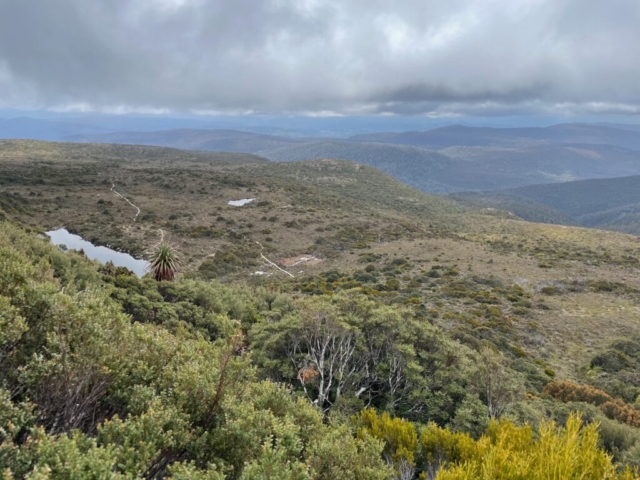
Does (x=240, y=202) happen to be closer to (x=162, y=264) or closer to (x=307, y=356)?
(x=162, y=264)


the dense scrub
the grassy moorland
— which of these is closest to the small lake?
the grassy moorland

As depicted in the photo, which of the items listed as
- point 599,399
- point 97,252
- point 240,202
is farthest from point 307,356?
point 240,202

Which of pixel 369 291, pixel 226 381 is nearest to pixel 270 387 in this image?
pixel 226 381

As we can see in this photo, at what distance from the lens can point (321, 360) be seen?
1259 cm

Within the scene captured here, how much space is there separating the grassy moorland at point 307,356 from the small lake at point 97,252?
2.09m

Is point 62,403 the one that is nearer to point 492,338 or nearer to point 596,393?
point 596,393

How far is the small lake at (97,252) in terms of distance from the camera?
3478cm

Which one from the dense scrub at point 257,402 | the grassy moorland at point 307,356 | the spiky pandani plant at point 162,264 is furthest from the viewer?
the spiky pandani plant at point 162,264

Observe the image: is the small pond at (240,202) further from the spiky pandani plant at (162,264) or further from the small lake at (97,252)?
the spiky pandani plant at (162,264)

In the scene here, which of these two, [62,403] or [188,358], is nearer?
[62,403]

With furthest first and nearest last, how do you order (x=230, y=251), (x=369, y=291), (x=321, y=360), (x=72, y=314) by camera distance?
(x=230, y=251) → (x=369, y=291) → (x=321, y=360) → (x=72, y=314)

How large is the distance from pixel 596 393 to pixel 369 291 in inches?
623

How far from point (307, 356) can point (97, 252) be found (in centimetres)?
3182

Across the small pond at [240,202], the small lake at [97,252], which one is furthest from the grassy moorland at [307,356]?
the small pond at [240,202]
